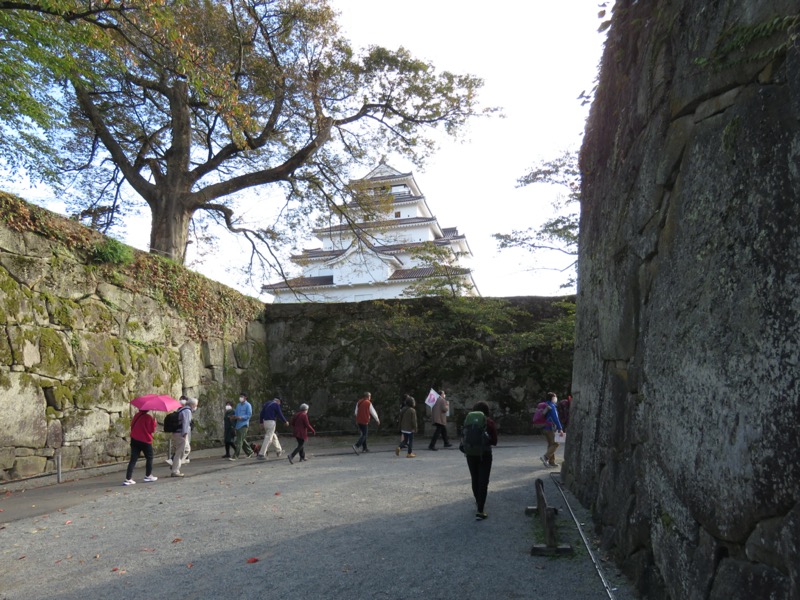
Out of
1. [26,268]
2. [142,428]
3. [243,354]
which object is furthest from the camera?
[243,354]

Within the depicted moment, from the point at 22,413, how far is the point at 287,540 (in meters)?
6.16

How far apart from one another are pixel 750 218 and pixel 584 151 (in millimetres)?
5491

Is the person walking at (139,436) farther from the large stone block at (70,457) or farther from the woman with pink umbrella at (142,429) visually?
the large stone block at (70,457)

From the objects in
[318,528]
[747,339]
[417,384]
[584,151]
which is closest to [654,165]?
[747,339]

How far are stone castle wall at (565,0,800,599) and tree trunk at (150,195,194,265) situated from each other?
47.5 ft

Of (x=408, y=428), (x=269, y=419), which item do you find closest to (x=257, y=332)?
(x=269, y=419)

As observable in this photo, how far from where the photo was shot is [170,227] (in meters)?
17.0

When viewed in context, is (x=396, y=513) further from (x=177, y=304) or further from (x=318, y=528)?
(x=177, y=304)

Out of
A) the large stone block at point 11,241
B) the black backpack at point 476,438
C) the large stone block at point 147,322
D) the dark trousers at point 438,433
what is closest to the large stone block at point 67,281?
the large stone block at point 11,241

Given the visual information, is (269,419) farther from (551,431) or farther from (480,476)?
(480,476)

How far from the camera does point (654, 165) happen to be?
4.25 m

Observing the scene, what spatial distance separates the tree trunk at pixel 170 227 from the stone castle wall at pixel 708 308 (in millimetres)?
14488

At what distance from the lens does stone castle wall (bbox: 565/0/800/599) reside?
2.52m

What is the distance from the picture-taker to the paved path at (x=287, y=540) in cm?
475
